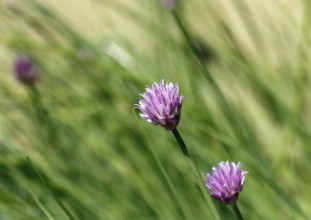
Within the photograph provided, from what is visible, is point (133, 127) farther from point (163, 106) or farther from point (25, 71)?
point (163, 106)

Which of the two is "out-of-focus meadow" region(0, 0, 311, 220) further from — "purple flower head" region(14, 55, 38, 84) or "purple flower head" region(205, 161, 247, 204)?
"purple flower head" region(205, 161, 247, 204)

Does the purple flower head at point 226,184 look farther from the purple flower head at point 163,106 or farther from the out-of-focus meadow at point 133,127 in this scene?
the out-of-focus meadow at point 133,127

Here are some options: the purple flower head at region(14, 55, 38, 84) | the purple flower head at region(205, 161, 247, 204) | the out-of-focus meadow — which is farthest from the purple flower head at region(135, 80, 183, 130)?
the purple flower head at region(14, 55, 38, 84)

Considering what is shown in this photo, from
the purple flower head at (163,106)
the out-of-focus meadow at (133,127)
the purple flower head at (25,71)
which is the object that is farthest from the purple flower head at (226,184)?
the purple flower head at (25,71)

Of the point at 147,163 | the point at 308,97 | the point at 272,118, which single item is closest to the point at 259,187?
the point at 147,163

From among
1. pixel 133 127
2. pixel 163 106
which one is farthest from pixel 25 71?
pixel 163 106

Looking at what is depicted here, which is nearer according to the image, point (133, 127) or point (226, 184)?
point (226, 184)

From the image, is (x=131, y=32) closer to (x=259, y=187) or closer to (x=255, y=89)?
(x=255, y=89)
